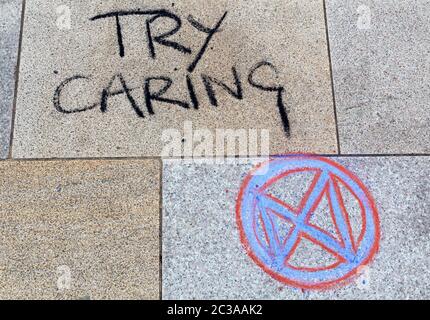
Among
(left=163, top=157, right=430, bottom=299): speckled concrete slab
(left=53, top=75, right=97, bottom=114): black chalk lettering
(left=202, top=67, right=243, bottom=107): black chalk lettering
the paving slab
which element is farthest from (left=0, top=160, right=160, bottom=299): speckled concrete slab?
(left=202, top=67, right=243, bottom=107): black chalk lettering

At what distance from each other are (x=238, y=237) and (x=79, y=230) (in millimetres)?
999

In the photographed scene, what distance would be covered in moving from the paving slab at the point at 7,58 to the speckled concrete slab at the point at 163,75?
71mm

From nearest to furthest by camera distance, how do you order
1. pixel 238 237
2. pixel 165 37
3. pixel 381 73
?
pixel 238 237
pixel 381 73
pixel 165 37

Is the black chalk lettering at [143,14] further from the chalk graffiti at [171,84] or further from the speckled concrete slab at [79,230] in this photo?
the speckled concrete slab at [79,230]

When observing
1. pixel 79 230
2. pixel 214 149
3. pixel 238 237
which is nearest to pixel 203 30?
pixel 214 149

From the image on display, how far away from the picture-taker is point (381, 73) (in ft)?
13.8

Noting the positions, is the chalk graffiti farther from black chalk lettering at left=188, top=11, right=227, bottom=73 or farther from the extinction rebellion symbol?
the extinction rebellion symbol

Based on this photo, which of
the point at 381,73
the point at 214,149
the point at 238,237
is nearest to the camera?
the point at 238,237

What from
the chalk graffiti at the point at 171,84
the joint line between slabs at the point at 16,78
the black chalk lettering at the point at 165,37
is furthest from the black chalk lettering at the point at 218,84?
the joint line between slabs at the point at 16,78

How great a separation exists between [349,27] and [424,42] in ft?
1.83

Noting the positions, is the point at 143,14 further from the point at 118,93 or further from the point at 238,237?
the point at 238,237

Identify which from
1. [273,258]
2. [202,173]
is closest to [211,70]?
[202,173]
